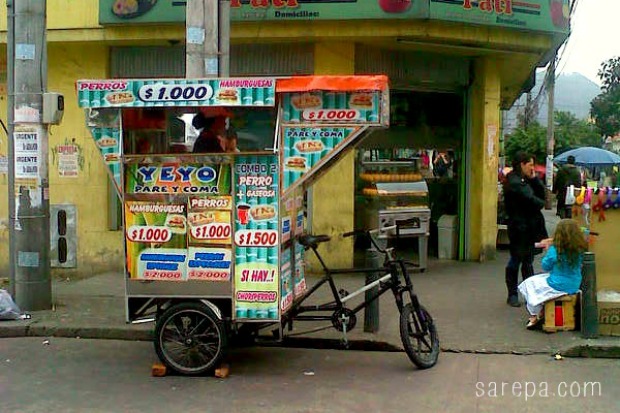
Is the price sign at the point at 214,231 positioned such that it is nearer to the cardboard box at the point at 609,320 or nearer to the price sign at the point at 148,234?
the price sign at the point at 148,234

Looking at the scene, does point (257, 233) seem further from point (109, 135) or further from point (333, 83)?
point (109, 135)

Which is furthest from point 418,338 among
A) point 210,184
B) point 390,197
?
point 390,197

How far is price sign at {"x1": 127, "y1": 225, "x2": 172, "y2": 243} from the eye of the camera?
6.36 m

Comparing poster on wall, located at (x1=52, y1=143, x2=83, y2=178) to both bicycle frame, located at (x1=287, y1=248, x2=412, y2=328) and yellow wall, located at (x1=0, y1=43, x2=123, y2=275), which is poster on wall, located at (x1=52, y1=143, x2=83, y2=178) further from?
bicycle frame, located at (x1=287, y1=248, x2=412, y2=328)

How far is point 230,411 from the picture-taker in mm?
5539

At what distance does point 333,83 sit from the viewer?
5.95 metres

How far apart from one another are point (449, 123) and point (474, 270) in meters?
2.66

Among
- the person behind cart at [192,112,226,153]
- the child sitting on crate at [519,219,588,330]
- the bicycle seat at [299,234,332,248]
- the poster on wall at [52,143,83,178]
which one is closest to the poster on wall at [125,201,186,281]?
the person behind cart at [192,112,226,153]

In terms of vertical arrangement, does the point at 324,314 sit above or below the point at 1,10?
below

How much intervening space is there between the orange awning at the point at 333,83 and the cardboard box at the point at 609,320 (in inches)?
133

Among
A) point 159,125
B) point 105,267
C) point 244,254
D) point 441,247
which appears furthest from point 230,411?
point 441,247

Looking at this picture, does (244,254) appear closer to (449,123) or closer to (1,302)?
(1,302)

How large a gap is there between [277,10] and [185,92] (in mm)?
4456

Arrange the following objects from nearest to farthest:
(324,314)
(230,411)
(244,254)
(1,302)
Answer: (230,411)
(244,254)
(324,314)
(1,302)
